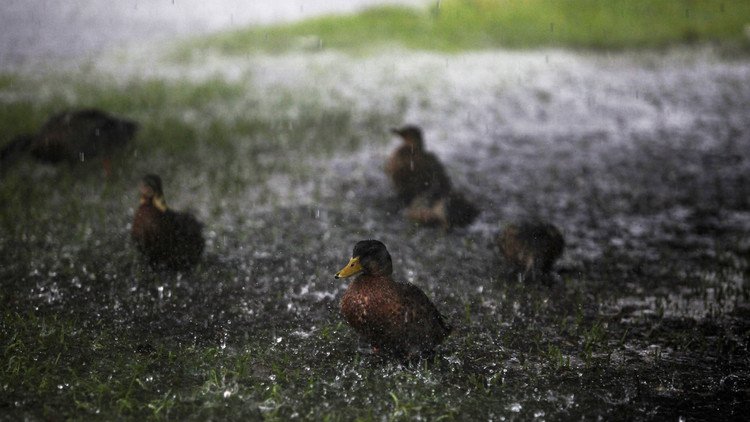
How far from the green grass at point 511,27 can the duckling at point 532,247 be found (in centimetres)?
1235

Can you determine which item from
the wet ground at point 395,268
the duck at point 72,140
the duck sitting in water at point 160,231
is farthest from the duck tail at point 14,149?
the duck sitting in water at point 160,231

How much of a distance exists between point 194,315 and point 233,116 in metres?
6.77

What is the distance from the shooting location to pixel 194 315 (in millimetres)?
4863

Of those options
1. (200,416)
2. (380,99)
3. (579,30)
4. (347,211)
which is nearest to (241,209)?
(347,211)

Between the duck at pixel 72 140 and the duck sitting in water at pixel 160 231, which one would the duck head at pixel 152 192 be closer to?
the duck sitting in water at pixel 160 231

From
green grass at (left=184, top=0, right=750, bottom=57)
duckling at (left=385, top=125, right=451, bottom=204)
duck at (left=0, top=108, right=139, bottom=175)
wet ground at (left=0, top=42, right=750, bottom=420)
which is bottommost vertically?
wet ground at (left=0, top=42, right=750, bottom=420)

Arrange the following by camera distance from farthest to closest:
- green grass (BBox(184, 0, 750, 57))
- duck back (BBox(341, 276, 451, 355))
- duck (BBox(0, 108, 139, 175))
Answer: green grass (BBox(184, 0, 750, 57))
duck (BBox(0, 108, 139, 175))
duck back (BBox(341, 276, 451, 355))

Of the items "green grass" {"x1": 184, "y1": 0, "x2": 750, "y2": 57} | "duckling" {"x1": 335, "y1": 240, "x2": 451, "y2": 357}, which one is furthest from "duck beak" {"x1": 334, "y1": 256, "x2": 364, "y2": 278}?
"green grass" {"x1": 184, "y1": 0, "x2": 750, "y2": 57}

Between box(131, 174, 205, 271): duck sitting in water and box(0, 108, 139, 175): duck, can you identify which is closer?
box(131, 174, 205, 271): duck sitting in water

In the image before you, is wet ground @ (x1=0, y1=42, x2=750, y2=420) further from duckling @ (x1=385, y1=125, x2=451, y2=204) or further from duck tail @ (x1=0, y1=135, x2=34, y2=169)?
duckling @ (x1=385, y1=125, x2=451, y2=204)

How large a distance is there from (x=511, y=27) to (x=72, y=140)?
1418cm

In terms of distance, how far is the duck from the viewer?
25.5 feet

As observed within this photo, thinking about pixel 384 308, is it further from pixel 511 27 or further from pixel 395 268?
pixel 511 27

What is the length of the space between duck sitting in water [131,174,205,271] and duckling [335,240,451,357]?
1908 millimetres
